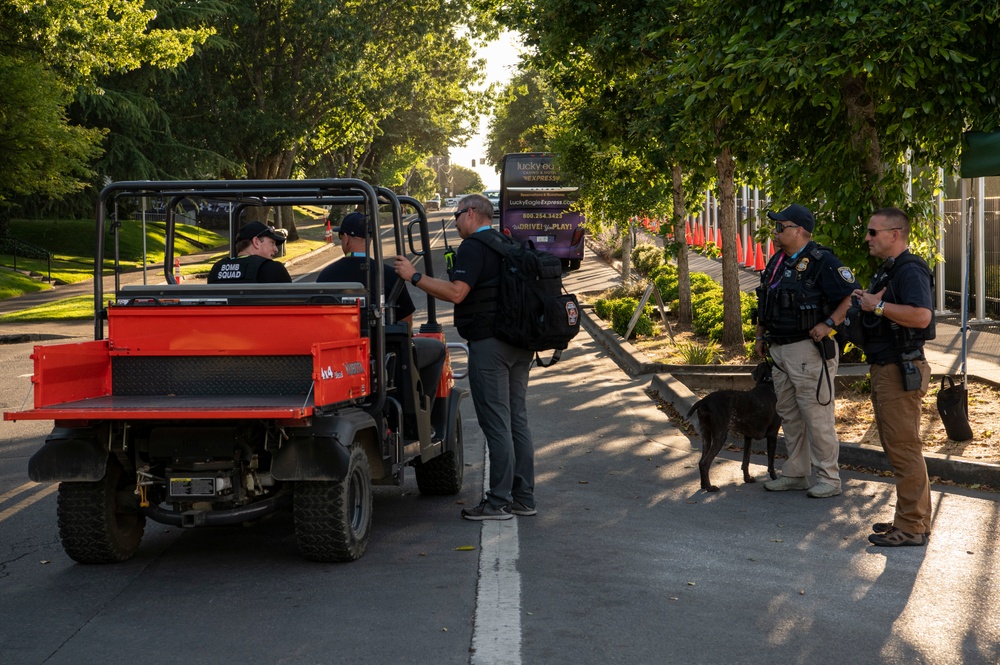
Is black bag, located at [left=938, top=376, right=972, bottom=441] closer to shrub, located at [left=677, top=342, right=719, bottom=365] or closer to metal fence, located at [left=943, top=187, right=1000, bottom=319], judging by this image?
shrub, located at [left=677, top=342, right=719, bottom=365]

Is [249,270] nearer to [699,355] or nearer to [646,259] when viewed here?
[699,355]

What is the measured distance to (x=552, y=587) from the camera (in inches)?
231

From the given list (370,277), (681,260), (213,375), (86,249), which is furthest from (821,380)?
(86,249)

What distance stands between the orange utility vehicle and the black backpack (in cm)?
66

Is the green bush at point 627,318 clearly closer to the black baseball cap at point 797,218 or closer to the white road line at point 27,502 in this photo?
the black baseball cap at point 797,218

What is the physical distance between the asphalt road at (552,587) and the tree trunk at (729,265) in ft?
25.6

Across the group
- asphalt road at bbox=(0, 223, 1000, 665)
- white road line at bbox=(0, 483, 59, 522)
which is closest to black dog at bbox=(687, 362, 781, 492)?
asphalt road at bbox=(0, 223, 1000, 665)

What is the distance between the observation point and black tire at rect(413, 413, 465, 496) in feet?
26.6

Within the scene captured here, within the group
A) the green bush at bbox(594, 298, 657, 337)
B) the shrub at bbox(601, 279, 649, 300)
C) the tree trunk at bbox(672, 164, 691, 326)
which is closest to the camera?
the green bush at bbox(594, 298, 657, 337)

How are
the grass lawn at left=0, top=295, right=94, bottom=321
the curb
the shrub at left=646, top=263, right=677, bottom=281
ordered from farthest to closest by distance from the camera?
the grass lawn at left=0, top=295, right=94, bottom=321 → the shrub at left=646, top=263, right=677, bottom=281 → the curb

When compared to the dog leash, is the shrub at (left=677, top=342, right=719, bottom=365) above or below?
below

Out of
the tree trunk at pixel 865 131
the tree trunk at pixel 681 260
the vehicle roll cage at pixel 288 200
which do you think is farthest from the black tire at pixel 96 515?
the tree trunk at pixel 681 260

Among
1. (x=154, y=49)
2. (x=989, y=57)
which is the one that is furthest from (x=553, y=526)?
(x=154, y=49)

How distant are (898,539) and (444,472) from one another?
3.05 m
